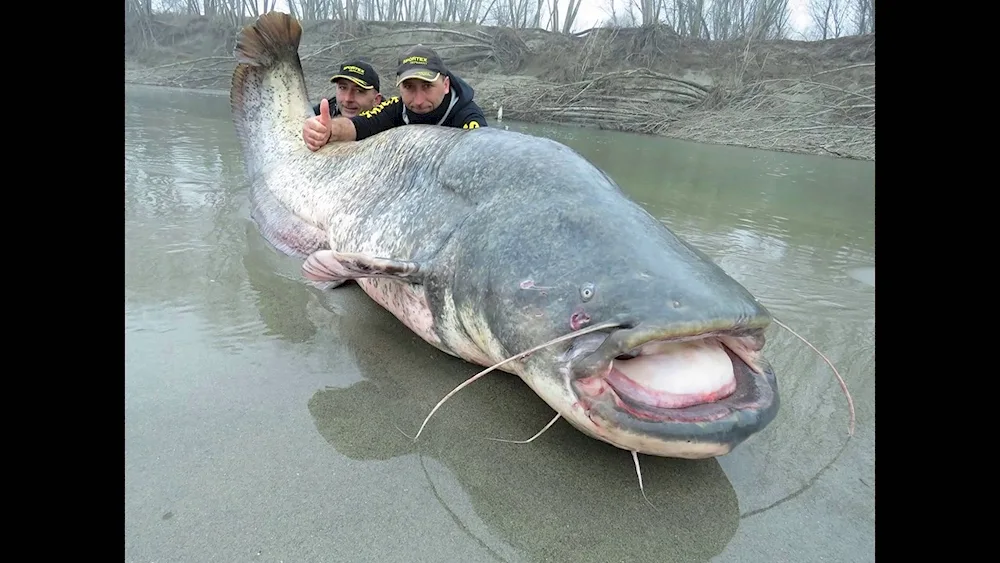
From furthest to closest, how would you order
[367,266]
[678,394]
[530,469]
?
[367,266] → [530,469] → [678,394]

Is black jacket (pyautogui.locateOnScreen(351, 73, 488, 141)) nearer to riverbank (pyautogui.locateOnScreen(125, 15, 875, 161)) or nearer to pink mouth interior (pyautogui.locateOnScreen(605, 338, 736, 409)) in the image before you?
pink mouth interior (pyautogui.locateOnScreen(605, 338, 736, 409))

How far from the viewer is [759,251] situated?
12.5 feet

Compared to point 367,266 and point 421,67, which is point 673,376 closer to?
point 367,266

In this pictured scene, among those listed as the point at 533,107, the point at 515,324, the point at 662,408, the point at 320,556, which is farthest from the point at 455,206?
the point at 533,107

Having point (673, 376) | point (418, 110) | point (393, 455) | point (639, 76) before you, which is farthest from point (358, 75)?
point (639, 76)

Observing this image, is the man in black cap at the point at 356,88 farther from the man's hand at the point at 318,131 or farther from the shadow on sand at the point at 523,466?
the shadow on sand at the point at 523,466

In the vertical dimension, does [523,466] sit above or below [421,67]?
below

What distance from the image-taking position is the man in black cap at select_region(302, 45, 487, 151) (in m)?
3.25

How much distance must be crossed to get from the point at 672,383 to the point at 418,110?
2.59m

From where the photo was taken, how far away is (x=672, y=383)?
128 centimetres

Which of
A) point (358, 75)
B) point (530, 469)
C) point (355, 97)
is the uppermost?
point (358, 75)

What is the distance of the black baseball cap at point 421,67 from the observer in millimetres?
3139
